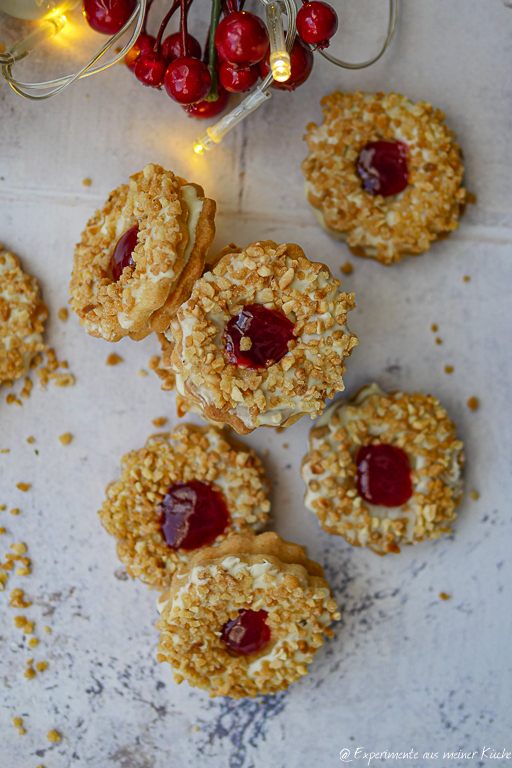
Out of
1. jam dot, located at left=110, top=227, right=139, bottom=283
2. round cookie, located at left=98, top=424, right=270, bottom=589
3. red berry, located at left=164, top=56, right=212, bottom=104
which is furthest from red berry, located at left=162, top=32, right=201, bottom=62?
round cookie, located at left=98, top=424, right=270, bottom=589

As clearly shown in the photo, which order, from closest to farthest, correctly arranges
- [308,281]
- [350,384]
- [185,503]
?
1. [308,281]
2. [185,503]
3. [350,384]

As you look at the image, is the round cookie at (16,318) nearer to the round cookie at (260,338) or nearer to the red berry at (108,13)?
the round cookie at (260,338)

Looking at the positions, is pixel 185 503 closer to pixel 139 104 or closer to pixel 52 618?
pixel 52 618

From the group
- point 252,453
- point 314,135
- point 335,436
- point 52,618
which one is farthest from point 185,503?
point 314,135

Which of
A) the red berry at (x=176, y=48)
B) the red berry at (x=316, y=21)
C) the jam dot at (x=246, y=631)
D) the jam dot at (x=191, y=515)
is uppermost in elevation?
the red berry at (x=316, y=21)

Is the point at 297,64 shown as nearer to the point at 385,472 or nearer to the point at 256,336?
the point at 256,336

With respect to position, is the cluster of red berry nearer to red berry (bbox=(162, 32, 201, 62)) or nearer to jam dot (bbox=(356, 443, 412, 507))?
red berry (bbox=(162, 32, 201, 62))

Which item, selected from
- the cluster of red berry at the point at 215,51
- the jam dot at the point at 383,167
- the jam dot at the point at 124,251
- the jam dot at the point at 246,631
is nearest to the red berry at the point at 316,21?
the cluster of red berry at the point at 215,51
